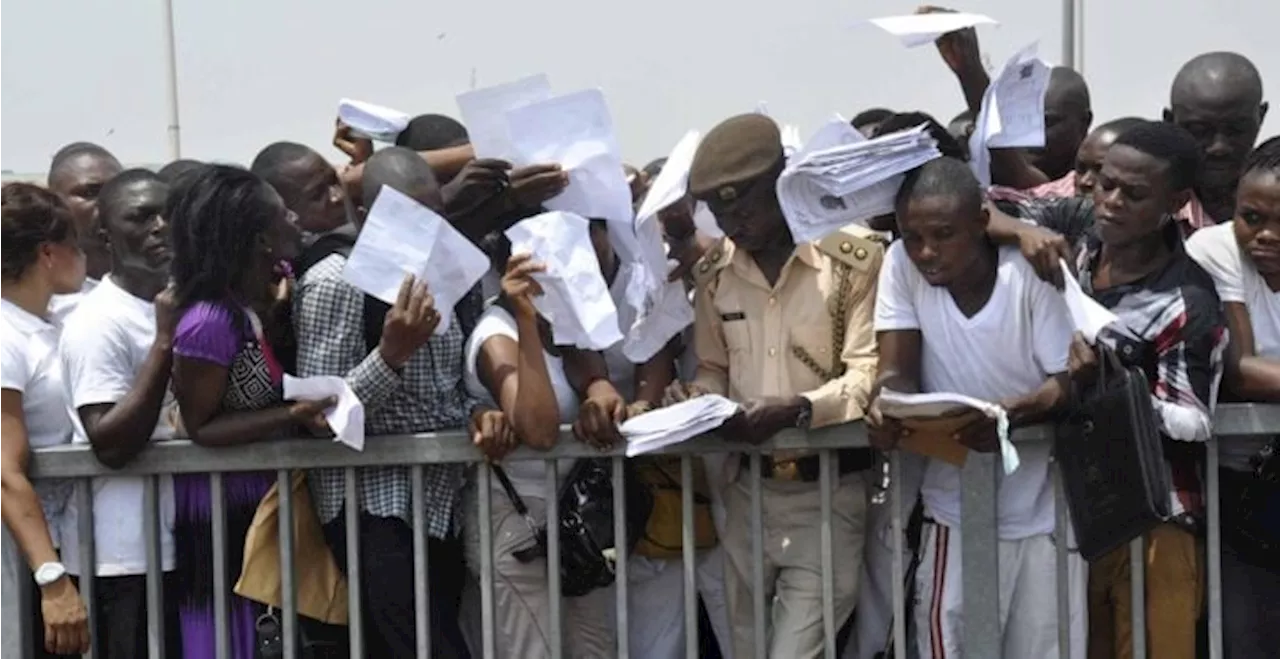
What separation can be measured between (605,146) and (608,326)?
577mm

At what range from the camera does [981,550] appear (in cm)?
400

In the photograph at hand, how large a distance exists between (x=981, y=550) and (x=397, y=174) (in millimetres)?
1822

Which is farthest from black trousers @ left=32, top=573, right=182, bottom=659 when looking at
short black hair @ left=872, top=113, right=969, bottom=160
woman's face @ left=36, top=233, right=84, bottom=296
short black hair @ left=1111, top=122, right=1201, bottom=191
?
short black hair @ left=1111, top=122, right=1201, bottom=191

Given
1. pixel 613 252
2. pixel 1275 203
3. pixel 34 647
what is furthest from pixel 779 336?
pixel 34 647

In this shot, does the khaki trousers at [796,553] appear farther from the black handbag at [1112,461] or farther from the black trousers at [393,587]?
the black trousers at [393,587]

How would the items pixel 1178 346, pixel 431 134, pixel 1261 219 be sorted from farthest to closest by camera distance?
pixel 431 134 < pixel 1261 219 < pixel 1178 346

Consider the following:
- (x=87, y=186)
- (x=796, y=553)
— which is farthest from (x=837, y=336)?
(x=87, y=186)

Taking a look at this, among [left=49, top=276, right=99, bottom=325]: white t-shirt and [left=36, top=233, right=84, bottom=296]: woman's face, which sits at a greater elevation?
[left=36, top=233, right=84, bottom=296]: woman's face

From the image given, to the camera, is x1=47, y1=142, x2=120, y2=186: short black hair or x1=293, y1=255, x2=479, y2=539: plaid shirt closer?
x1=293, y1=255, x2=479, y2=539: plaid shirt

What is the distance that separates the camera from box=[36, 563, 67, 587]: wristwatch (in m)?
3.95

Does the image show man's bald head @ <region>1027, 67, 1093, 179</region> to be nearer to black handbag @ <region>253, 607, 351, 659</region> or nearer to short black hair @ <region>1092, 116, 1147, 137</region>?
short black hair @ <region>1092, 116, 1147, 137</region>

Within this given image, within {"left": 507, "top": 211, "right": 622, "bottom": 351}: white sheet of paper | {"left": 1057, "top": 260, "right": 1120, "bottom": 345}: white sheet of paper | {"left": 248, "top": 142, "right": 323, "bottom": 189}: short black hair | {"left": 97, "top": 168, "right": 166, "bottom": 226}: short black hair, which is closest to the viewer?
{"left": 1057, "top": 260, "right": 1120, "bottom": 345}: white sheet of paper

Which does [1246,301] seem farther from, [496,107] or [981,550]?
[496,107]

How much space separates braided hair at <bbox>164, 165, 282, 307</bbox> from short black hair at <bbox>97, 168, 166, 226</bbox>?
0.58 m
